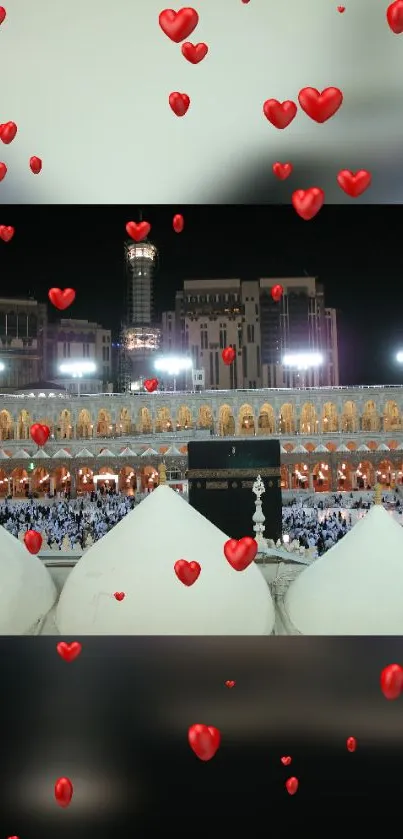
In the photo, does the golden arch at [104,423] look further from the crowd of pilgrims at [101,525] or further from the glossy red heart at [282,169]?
the glossy red heart at [282,169]

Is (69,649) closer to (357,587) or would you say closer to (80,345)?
(357,587)

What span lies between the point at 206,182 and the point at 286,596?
2.08 m

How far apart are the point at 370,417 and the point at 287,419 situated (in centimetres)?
437

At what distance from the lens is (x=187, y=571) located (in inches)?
110

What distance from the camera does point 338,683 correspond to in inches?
84.0

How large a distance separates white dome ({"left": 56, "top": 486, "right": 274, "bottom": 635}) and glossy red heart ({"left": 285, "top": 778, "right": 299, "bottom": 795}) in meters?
0.67

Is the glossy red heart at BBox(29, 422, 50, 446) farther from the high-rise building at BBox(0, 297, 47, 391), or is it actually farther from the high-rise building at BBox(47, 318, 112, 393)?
the high-rise building at BBox(47, 318, 112, 393)

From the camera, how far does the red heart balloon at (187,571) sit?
9.16 feet

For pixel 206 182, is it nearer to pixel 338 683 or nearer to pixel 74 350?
pixel 338 683

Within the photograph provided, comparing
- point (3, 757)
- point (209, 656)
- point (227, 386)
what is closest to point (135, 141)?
point (209, 656)

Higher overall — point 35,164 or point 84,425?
point 84,425

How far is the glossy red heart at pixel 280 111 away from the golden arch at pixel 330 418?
1247 inches

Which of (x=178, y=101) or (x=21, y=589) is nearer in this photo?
(x=178, y=101)

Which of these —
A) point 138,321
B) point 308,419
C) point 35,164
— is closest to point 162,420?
point 308,419
